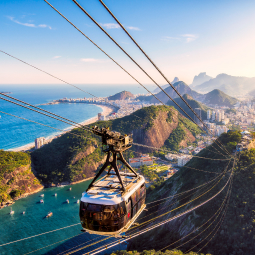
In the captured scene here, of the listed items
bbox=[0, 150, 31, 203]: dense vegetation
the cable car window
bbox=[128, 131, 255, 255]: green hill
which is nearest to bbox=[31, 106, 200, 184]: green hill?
bbox=[0, 150, 31, 203]: dense vegetation

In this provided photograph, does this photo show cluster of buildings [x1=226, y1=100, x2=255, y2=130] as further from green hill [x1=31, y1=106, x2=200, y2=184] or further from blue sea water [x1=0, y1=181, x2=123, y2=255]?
blue sea water [x1=0, y1=181, x2=123, y2=255]

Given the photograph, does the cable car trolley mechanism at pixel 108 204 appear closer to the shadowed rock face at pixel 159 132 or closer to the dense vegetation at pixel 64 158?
the dense vegetation at pixel 64 158

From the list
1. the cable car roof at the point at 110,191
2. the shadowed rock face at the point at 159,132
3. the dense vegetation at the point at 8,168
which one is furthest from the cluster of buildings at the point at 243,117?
the cable car roof at the point at 110,191

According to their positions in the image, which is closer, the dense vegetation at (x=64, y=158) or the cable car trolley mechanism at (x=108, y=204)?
the cable car trolley mechanism at (x=108, y=204)

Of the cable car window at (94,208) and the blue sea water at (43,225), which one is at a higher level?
the cable car window at (94,208)

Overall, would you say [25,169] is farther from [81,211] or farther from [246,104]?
[246,104]

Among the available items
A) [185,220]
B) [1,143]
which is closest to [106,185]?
[185,220]
